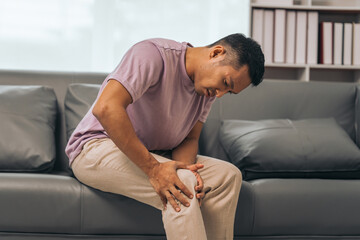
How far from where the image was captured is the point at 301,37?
273cm

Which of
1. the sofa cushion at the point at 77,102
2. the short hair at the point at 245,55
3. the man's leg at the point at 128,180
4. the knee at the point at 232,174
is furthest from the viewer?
the sofa cushion at the point at 77,102

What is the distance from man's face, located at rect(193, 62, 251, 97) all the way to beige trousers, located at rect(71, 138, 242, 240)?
0.26m

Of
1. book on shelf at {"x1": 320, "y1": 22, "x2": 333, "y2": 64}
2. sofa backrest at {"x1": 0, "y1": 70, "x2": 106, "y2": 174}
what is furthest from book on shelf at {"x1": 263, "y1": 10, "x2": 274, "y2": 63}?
sofa backrest at {"x1": 0, "y1": 70, "x2": 106, "y2": 174}

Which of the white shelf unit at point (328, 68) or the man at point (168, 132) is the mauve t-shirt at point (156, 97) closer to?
the man at point (168, 132)

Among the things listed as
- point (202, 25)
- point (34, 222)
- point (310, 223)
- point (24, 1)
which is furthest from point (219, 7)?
point (34, 222)

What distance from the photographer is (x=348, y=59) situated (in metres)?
2.75

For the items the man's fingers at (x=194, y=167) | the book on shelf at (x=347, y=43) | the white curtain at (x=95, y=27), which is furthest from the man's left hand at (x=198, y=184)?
the book on shelf at (x=347, y=43)

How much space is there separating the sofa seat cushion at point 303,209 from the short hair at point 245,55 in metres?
0.48

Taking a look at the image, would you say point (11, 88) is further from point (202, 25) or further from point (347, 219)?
point (347, 219)

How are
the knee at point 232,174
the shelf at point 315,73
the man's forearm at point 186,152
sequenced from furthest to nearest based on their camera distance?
the shelf at point 315,73 < the man's forearm at point 186,152 < the knee at point 232,174

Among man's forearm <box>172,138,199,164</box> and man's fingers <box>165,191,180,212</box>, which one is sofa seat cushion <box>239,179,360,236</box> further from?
man's fingers <box>165,191,180,212</box>

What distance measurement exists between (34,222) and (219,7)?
1.82 metres

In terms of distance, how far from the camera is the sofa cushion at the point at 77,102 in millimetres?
1991

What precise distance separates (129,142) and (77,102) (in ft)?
2.71
